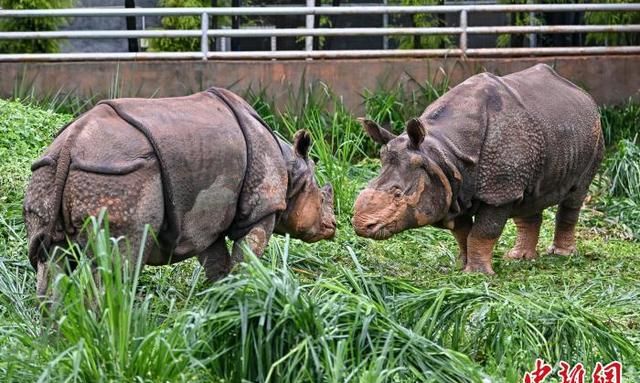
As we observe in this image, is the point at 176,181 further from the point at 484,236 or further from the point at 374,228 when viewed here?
the point at 484,236

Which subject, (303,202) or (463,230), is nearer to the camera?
(303,202)

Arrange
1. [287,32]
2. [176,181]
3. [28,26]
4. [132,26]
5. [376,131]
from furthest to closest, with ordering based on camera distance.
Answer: [132,26] → [28,26] → [287,32] → [376,131] → [176,181]

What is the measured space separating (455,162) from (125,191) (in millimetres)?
3090

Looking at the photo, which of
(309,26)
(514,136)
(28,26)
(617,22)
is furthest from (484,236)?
(28,26)

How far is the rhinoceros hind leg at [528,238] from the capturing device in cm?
1059

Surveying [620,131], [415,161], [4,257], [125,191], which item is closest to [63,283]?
→ [125,191]

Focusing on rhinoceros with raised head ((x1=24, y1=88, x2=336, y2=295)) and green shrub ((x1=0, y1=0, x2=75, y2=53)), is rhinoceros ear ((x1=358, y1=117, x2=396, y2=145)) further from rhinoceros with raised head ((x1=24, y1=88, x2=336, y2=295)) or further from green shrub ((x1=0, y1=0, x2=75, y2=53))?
green shrub ((x1=0, y1=0, x2=75, y2=53))

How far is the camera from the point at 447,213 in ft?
31.1

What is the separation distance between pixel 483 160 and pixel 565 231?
5.23ft

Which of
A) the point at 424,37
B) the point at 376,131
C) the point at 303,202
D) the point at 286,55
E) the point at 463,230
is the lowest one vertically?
the point at 463,230

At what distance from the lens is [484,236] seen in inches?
383

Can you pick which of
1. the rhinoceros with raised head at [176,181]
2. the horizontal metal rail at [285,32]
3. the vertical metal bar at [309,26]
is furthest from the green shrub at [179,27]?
the rhinoceros with raised head at [176,181]

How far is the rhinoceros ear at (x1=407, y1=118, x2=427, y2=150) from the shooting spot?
29.9ft

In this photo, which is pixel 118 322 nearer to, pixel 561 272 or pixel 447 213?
pixel 447 213
